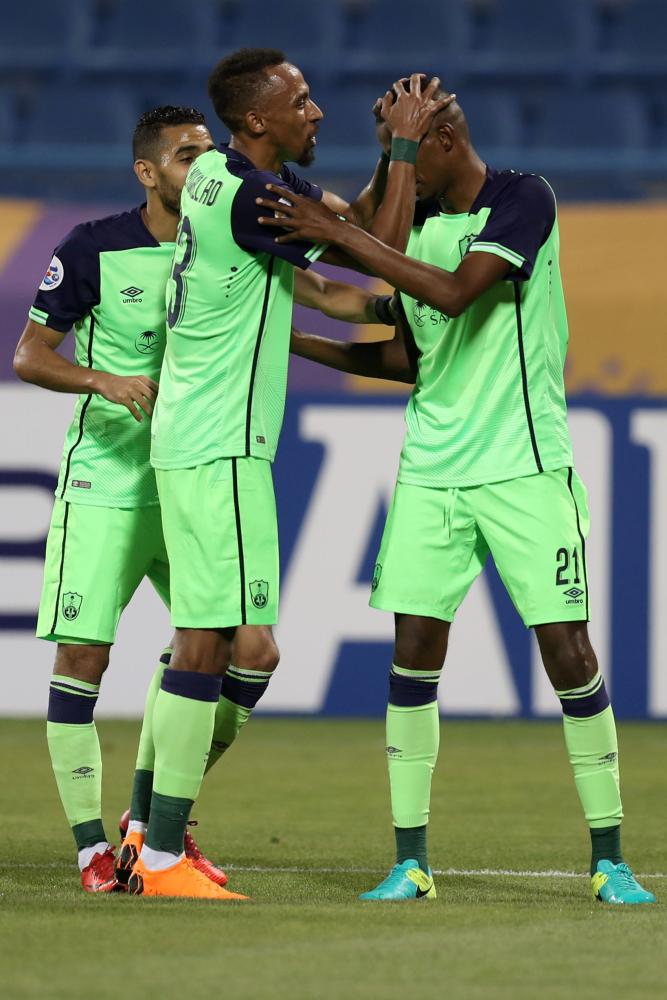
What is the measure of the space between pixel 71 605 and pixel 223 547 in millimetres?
614

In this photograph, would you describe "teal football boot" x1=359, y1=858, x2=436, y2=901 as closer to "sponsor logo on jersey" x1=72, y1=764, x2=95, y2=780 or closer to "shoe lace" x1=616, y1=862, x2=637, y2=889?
"shoe lace" x1=616, y1=862, x2=637, y2=889

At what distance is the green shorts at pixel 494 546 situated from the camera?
416cm

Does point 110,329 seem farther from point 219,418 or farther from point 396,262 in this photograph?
point 396,262

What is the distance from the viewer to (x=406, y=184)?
13.5ft

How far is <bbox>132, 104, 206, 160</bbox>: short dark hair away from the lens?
15.2ft

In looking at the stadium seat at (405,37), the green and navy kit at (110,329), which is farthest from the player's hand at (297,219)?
the stadium seat at (405,37)

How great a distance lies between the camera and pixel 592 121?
12.4 meters

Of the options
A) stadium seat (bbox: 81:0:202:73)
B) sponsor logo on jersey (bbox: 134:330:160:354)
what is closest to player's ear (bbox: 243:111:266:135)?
sponsor logo on jersey (bbox: 134:330:160:354)

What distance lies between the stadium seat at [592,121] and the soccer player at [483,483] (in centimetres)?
838

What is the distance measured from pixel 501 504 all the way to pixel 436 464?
199 mm

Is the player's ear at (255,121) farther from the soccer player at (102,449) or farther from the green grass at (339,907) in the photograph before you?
the green grass at (339,907)

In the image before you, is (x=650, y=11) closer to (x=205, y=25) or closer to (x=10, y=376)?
(x=205, y=25)

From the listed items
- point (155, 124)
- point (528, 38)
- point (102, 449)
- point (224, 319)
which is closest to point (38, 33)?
point (528, 38)

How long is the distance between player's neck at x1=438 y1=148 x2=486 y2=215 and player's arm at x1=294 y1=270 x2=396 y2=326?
0.36 m
